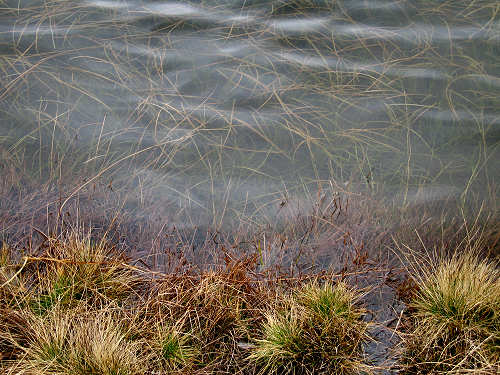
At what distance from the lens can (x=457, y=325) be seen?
1.16m

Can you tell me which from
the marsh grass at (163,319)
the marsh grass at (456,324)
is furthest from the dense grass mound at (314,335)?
the marsh grass at (456,324)

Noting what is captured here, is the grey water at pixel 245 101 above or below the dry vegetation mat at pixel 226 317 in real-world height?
above

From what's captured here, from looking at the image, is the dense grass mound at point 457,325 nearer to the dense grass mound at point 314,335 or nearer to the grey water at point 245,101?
the dense grass mound at point 314,335

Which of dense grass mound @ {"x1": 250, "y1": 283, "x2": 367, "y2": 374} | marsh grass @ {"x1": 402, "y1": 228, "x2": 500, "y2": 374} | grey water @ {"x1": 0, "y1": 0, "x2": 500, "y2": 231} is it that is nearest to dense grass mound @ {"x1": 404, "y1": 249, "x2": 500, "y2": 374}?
marsh grass @ {"x1": 402, "y1": 228, "x2": 500, "y2": 374}

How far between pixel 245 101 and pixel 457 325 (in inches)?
34.4

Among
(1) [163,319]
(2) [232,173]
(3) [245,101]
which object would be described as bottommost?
(1) [163,319]

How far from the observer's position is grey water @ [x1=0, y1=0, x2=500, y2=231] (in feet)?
4.91

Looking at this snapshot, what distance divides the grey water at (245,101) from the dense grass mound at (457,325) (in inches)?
12.1

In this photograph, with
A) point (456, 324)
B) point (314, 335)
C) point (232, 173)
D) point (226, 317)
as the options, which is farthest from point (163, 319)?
point (456, 324)

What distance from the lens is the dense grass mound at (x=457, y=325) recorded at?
1.13 meters

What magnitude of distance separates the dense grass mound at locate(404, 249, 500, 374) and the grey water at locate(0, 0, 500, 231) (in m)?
0.31

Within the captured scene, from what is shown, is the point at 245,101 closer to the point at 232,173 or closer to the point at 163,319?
the point at 232,173

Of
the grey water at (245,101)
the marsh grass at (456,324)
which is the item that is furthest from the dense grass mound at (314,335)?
the grey water at (245,101)

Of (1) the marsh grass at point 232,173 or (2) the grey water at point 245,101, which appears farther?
(2) the grey water at point 245,101
